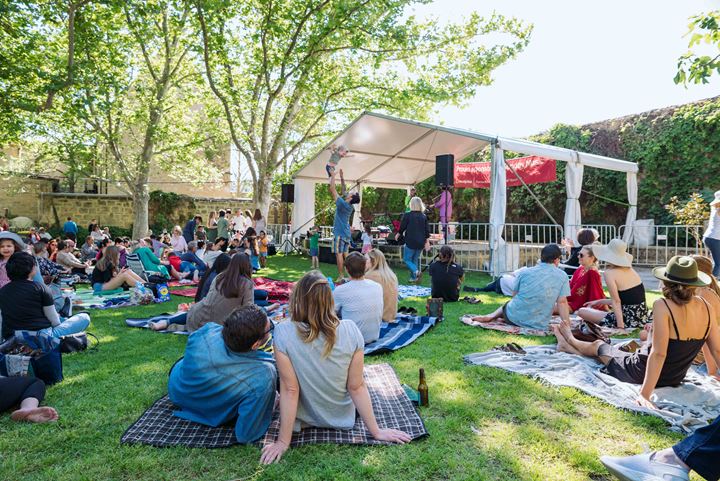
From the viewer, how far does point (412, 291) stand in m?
8.41

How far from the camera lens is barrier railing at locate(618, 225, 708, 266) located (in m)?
11.4

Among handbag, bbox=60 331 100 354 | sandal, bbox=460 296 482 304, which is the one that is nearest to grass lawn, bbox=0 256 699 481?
handbag, bbox=60 331 100 354

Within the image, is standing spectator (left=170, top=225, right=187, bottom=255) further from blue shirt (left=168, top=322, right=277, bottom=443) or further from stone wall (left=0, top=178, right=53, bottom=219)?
stone wall (left=0, top=178, right=53, bottom=219)

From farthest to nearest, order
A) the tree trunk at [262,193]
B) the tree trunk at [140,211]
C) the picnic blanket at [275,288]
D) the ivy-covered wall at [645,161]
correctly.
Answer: the tree trunk at [140,211], the tree trunk at [262,193], the ivy-covered wall at [645,161], the picnic blanket at [275,288]

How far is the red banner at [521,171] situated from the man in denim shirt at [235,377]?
9813 mm

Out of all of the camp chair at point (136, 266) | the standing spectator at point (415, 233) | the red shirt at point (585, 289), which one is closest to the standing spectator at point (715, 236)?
the red shirt at point (585, 289)

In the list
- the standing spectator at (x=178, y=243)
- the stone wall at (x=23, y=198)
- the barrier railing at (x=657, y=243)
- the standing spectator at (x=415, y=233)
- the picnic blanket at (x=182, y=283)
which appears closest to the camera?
the picnic blanket at (x=182, y=283)

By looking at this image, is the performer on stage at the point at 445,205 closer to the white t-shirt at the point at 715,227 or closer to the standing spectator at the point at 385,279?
the white t-shirt at the point at 715,227

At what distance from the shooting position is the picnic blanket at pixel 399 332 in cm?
454

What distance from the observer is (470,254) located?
38.4ft

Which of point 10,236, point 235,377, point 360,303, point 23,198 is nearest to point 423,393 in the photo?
point 235,377

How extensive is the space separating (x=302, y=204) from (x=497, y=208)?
775 cm

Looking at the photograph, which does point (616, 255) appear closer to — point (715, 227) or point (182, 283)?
point (715, 227)

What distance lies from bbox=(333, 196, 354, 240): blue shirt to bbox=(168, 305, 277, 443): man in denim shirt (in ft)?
20.2
